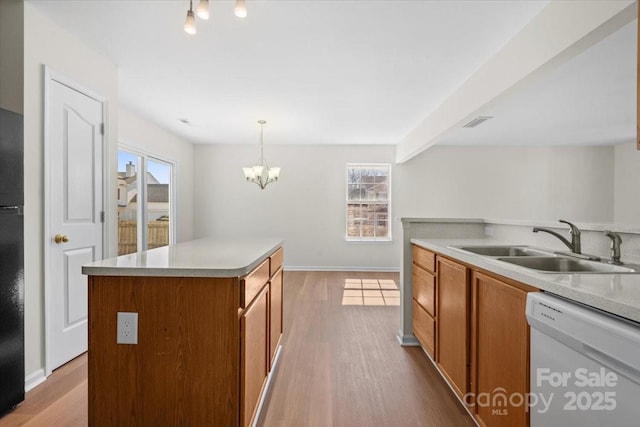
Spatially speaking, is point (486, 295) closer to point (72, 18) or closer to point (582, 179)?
point (72, 18)

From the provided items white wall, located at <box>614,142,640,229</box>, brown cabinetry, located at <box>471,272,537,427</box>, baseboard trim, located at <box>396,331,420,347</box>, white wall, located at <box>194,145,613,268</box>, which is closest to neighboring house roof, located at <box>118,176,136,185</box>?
white wall, located at <box>194,145,613,268</box>

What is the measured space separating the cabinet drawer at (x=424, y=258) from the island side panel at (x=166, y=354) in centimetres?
146

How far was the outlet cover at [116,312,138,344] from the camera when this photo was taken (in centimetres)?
131

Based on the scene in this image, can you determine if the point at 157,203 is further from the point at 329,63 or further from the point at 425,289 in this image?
the point at 425,289

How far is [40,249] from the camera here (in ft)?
7.29

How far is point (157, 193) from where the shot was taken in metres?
5.36

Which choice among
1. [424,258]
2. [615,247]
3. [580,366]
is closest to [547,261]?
[615,247]

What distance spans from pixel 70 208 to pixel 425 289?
9.27 ft

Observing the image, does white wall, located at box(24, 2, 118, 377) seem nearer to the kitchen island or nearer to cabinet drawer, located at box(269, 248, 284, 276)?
the kitchen island

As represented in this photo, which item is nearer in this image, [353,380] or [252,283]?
[252,283]

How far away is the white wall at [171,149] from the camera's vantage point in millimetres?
4434

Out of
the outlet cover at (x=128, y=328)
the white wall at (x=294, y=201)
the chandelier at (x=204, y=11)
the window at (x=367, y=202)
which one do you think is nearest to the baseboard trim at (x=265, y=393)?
the outlet cover at (x=128, y=328)

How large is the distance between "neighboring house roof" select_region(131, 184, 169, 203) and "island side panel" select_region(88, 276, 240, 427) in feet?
12.9

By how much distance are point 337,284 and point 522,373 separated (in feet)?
13.2
